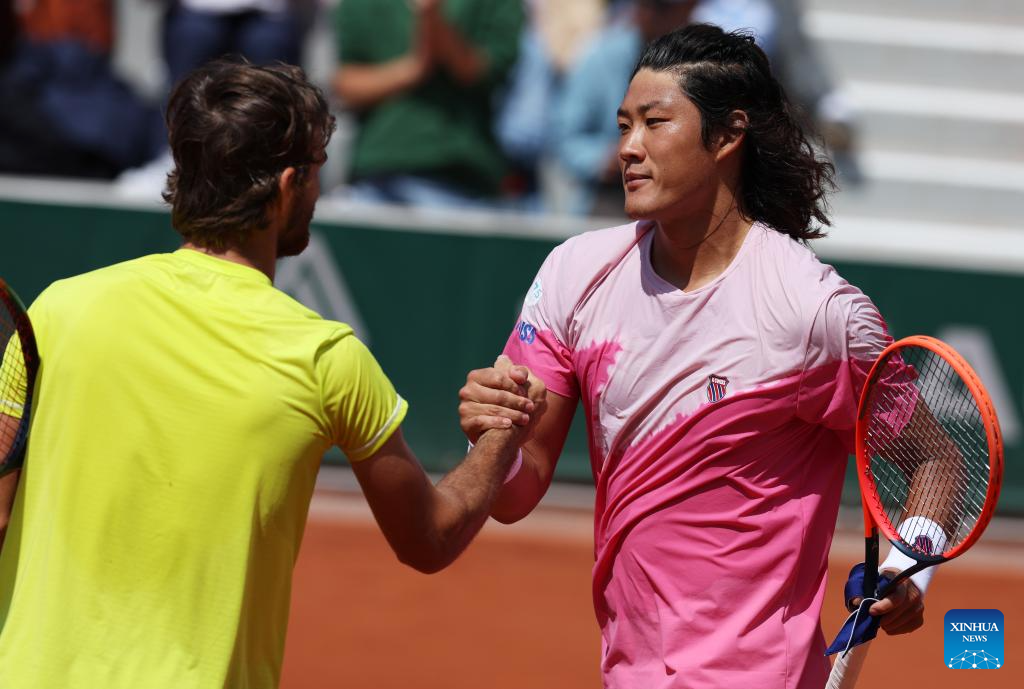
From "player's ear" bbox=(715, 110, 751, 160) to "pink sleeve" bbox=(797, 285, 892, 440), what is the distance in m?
0.41

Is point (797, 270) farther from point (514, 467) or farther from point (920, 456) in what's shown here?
point (514, 467)

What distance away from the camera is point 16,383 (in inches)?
103

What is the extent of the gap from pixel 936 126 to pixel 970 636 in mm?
8862

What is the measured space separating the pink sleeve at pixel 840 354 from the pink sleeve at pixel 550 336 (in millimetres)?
539

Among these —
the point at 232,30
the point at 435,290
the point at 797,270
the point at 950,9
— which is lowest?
the point at 435,290

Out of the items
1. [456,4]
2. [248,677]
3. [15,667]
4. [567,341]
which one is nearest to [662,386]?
[567,341]


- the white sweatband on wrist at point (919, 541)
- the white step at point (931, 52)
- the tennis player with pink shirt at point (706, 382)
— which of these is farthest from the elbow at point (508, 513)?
the white step at point (931, 52)

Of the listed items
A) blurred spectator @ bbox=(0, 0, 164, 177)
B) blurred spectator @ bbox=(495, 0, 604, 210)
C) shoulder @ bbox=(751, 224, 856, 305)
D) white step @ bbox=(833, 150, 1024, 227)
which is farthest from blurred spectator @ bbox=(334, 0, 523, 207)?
shoulder @ bbox=(751, 224, 856, 305)

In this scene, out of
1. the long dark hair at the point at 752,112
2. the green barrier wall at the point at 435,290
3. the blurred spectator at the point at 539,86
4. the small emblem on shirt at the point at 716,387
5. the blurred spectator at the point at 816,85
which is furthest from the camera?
the blurred spectator at the point at 816,85

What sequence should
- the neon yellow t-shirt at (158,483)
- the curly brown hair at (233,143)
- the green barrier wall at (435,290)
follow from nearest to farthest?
the neon yellow t-shirt at (158,483) < the curly brown hair at (233,143) < the green barrier wall at (435,290)

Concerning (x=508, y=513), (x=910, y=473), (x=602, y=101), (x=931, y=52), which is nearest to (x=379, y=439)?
(x=508, y=513)

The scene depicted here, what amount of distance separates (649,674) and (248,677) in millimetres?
899

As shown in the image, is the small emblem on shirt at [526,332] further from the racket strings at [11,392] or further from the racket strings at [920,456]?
the racket strings at [11,392]

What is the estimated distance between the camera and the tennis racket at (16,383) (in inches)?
98.6
